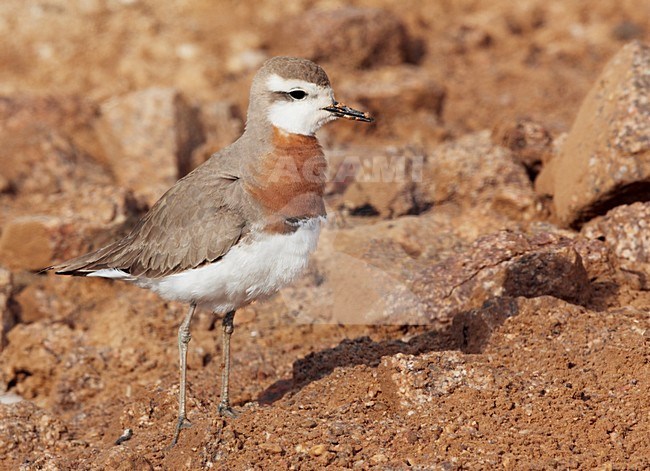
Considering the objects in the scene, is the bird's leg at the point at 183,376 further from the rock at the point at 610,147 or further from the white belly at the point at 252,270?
the rock at the point at 610,147

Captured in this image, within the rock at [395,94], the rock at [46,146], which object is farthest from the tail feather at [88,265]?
the rock at [395,94]

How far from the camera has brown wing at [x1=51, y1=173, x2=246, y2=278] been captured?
6.38 metres

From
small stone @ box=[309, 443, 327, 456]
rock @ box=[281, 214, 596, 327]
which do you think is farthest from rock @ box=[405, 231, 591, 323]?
small stone @ box=[309, 443, 327, 456]

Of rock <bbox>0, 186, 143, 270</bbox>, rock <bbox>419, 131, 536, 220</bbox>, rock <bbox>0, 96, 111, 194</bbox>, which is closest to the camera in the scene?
rock <bbox>419, 131, 536, 220</bbox>

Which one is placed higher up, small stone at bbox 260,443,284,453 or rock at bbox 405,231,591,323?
rock at bbox 405,231,591,323

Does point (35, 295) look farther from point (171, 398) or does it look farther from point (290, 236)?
point (290, 236)

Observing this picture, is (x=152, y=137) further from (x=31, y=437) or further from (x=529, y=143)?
(x=31, y=437)

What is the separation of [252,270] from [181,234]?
31.0 inches

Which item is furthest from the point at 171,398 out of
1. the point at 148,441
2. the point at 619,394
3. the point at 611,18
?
the point at 611,18

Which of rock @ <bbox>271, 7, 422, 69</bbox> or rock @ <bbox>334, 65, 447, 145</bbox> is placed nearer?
rock @ <bbox>334, 65, 447, 145</bbox>

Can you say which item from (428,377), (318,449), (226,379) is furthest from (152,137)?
(318,449)

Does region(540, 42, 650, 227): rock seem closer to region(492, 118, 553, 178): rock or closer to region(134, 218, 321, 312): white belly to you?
region(492, 118, 553, 178): rock

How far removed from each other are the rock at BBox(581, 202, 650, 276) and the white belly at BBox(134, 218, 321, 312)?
117 inches

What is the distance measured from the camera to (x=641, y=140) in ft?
25.4
